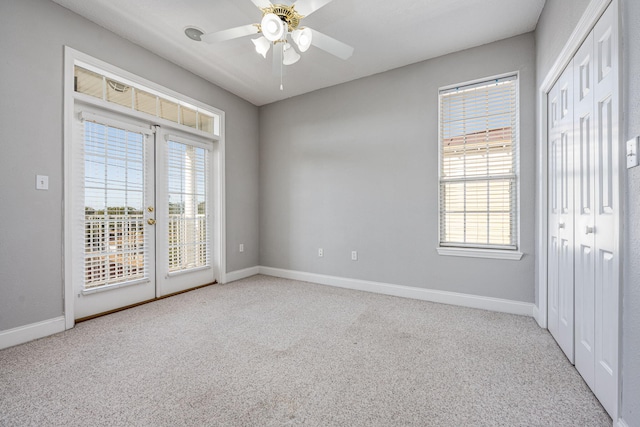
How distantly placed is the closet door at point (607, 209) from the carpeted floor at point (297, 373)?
254 mm

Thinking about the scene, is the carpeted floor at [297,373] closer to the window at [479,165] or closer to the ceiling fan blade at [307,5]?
the window at [479,165]

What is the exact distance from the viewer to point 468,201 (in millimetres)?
3049

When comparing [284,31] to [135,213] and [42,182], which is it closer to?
[42,182]

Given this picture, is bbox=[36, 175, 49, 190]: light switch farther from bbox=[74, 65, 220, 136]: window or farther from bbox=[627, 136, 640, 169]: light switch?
bbox=[627, 136, 640, 169]: light switch

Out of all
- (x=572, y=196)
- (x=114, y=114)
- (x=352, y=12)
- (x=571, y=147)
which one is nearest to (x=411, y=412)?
(x=572, y=196)

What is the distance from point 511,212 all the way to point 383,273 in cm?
158

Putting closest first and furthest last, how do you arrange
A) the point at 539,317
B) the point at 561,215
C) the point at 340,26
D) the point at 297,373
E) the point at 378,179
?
the point at 297,373 < the point at 561,215 < the point at 539,317 < the point at 340,26 < the point at 378,179

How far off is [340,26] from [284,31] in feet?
3.24

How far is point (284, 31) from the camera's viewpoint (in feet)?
Answer: 6.26

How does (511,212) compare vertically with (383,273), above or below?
above

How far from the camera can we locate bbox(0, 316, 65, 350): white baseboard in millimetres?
2072

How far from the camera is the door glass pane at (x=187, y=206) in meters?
3.42

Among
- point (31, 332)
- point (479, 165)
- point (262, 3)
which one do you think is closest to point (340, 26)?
point (262, 3)

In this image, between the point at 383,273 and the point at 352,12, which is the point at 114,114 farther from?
the point at 383,273
